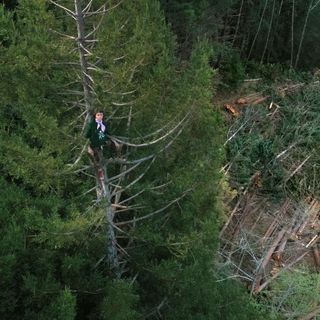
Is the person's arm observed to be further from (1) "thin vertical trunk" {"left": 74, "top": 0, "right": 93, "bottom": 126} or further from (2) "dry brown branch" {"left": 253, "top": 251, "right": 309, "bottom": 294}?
(2) "dry brown branch" {"left": 253, "top": 251, "right": 309, "bottom": 294}

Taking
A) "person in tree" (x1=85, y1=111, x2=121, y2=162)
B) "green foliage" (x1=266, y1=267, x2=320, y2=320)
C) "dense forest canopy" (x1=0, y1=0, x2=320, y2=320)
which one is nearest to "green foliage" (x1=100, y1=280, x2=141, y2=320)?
"dense forest canopy" (x1=0, y1=0, x2=320, y2=320)

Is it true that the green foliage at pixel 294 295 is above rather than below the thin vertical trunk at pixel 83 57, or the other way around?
below

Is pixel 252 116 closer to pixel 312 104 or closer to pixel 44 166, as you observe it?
pixel 312 104

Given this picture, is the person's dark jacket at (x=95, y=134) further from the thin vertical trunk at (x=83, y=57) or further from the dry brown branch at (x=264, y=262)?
the dry brown branch at (x=264, y=262)

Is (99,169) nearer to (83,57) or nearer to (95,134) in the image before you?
(95,134)

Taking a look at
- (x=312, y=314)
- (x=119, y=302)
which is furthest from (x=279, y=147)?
(x=119, y=302)

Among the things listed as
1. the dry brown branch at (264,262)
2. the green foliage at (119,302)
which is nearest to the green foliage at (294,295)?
the dry brown branch at (264,262)

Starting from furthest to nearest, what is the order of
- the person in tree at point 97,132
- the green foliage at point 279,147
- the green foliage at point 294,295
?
the green foliage at point 279,147 → the green foliage at point 294,295 → the person in tree at point 97,132
